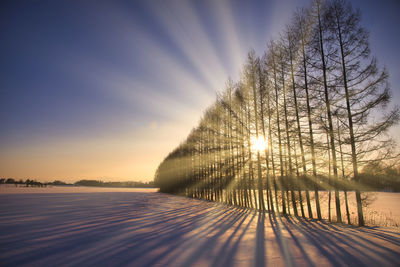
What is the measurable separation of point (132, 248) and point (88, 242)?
1.76 m

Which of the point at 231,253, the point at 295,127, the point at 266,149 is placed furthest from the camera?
the point at 266,149

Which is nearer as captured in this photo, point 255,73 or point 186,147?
point 255,73

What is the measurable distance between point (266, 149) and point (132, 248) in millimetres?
13055

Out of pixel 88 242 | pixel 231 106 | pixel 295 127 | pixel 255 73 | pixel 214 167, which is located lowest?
pixel 88 242

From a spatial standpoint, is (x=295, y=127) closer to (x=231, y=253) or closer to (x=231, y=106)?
(x=231, y=106)

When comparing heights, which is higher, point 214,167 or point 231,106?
point 231,106

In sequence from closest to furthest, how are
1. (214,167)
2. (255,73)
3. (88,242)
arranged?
(88,242), (255,73), (214,167)

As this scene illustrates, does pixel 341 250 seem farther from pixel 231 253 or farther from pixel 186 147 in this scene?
pixel 186 147

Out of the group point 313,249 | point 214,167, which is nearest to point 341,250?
point 313,249

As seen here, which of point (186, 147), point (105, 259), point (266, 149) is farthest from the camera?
point (186, 147)

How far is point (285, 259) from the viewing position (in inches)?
168

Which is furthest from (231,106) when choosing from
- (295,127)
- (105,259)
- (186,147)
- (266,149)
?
(186,147)

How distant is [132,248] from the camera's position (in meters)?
5.00

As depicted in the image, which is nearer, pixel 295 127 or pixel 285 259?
pixel 285 259
